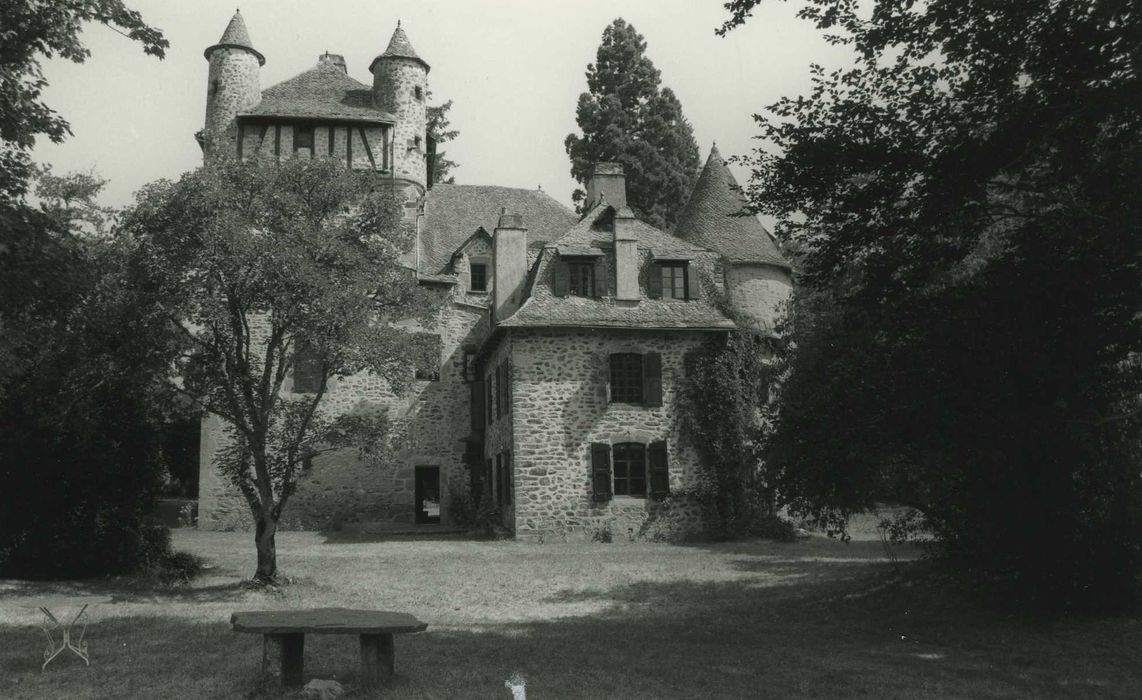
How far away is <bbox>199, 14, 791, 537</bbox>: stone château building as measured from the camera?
22453 millimetres

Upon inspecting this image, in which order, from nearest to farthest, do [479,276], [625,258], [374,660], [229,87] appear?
1. [374,660]
2. [625,258]
3. [479,276]
4. [229,87]

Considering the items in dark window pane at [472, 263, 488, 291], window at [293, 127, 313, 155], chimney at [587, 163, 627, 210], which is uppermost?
window at [293, 127, 313, 155]

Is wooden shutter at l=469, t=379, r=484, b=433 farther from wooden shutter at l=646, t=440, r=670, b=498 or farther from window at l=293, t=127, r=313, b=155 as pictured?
window at l=293, t=127, r=313, b=155

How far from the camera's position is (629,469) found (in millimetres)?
22688

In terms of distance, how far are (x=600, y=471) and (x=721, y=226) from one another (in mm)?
8151

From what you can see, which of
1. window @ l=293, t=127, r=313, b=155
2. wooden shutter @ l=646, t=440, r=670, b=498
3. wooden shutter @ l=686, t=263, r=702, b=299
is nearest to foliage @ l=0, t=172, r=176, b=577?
wooden shutter @ l=646, t=440, r=670, b=498

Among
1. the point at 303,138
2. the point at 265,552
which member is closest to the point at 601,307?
the point at 265,552

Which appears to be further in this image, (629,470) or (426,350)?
(629,470)

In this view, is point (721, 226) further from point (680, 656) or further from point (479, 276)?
point (680, 656)

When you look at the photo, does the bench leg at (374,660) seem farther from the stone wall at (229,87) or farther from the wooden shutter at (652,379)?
the stone wall at (229,87)

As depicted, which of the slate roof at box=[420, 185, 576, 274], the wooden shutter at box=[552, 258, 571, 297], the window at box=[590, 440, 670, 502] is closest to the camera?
the window at box=[590, 440, 670, 502]

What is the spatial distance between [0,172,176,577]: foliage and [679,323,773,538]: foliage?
12.1 meters

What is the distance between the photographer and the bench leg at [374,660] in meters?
7.57

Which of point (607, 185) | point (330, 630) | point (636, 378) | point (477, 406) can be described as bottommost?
point (330, 630)
